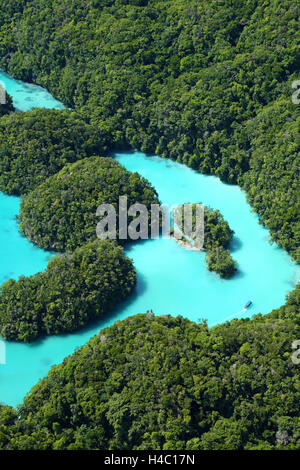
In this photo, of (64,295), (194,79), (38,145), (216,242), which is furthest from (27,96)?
(64,295)

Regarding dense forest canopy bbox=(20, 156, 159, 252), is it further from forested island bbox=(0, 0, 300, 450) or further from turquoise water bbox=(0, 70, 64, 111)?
turquoise water bbox=(0, 70, 64, 111)

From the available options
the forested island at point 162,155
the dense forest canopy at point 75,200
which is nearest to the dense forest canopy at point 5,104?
the forested island at point 162,155

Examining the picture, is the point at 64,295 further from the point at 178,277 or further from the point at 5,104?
the point at 5,104

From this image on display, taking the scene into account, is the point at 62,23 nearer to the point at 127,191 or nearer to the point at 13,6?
the point at 13,6

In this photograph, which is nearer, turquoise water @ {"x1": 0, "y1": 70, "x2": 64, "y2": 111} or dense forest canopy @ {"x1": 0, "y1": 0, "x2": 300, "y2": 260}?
dense forest canopy @ {"x1": 0, "y1": 0, "x2": 300, "y2": 260}

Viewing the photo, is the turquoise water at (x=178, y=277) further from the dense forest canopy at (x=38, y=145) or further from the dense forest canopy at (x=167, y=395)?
the dense forest canopy at (x=167, y=395)

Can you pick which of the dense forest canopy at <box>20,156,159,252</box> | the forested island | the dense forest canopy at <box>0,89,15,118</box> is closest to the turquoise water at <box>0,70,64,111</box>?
the forested island
